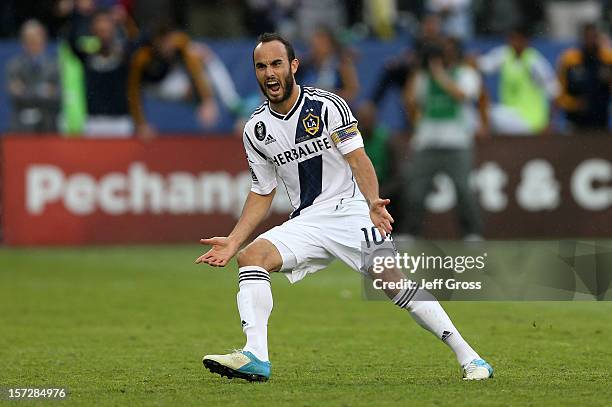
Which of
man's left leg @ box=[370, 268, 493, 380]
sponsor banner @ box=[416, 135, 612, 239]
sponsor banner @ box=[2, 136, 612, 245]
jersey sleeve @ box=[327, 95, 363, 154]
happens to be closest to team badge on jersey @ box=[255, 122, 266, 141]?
jersey sleeve @ box=[327, 95, 363, 154]

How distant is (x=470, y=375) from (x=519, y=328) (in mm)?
2861

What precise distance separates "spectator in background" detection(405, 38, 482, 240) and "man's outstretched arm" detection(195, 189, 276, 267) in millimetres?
8422

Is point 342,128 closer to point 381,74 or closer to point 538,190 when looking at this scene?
point 538,190

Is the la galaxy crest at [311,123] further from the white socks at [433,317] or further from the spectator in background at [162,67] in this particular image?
the spectator in background at [162,67]

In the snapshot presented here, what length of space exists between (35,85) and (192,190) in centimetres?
323

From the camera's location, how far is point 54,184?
17.8m

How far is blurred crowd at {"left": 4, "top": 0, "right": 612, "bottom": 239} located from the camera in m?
16.7

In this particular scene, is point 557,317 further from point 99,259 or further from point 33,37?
point 33,37

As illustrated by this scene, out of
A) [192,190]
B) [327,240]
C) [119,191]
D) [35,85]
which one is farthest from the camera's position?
[35,85]

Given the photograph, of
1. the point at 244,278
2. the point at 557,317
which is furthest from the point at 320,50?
the point at 244,278

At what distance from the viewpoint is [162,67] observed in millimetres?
19859

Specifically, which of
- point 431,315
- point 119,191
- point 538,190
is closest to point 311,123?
point 431,315

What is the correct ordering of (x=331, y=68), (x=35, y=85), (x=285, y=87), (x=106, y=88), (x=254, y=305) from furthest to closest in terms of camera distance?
(x=35, y=85) → (x=106, y=88) → (x=331, y=68) → (x=285, y=87) → (x=254, y=305)

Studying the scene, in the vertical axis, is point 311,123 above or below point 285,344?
above
